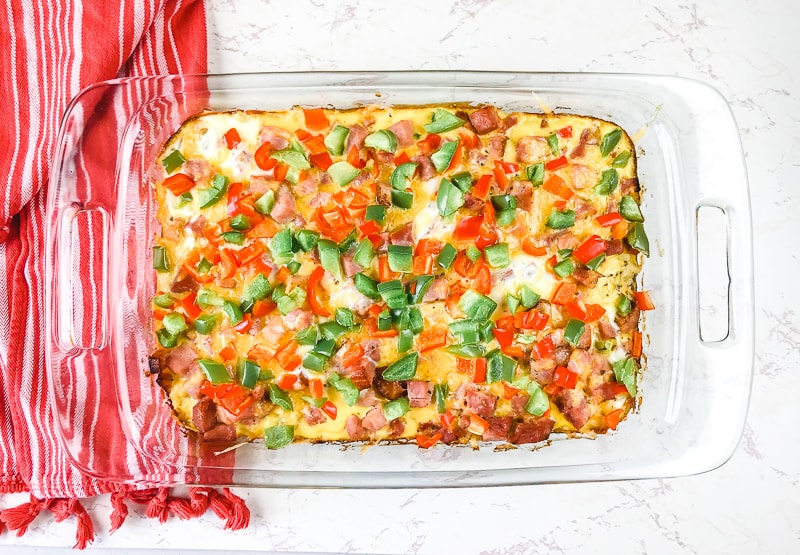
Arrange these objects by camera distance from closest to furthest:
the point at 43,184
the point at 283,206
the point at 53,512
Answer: the point at 283,206 → the point at 43,184 → the point at 53,512

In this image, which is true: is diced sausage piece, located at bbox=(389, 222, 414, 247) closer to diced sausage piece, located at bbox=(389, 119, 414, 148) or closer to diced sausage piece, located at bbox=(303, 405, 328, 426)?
diced sausage piece, located at bbox=(389, 119, 414, 148)

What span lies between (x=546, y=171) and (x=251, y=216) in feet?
2.87

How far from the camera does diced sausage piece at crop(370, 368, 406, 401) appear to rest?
2020 mm

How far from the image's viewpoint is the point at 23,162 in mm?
2104

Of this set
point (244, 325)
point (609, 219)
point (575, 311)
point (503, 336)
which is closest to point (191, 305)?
point (244, 325)

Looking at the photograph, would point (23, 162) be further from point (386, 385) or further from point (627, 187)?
point (627, 187)

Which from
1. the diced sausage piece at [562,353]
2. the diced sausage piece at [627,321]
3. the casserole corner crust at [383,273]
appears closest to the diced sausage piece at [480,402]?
the casserole corner crust at [383,273]

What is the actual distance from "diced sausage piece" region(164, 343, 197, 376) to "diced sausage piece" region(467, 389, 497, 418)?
820mm

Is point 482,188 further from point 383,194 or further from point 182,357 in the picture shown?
point 182,357

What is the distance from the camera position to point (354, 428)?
204 centimetres

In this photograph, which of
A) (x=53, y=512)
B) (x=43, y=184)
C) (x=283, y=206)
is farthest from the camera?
(x=53, y=512)

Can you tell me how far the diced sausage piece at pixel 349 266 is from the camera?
6.65 ft

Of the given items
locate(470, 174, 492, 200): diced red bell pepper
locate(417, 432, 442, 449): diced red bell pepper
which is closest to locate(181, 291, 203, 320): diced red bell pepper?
locate(417, 432, 442, 449): diced red bell pepper

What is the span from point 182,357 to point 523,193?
111 centimetres
